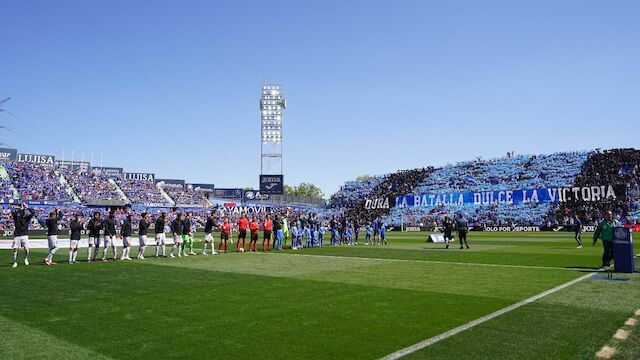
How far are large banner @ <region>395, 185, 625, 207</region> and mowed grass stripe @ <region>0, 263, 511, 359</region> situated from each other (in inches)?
2134

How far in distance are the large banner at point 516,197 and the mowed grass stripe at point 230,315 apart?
54.2 metres

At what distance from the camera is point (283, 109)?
77688mm

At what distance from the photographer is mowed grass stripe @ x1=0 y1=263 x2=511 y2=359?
6.26 metres

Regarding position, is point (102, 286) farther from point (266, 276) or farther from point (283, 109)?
point (283, 109)

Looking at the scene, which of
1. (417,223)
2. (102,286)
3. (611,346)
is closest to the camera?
(611,346)

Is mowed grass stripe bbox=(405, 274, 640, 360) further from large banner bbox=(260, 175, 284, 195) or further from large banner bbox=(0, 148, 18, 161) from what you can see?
large banner bbox=(0, 148, 18, 161)

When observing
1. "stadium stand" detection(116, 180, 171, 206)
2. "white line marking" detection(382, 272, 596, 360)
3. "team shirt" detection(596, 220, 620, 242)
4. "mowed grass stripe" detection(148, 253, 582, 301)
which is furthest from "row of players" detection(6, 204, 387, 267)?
"stadium stand" detection(116, 180, 171, 206)

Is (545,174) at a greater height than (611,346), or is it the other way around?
(545,174)

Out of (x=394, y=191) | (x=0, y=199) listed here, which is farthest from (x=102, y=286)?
(x=394, y=191)

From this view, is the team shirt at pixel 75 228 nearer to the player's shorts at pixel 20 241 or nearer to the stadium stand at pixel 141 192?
the player's shorts at pixel 20 241

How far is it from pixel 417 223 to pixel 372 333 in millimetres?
58471

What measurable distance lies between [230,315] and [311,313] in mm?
1470

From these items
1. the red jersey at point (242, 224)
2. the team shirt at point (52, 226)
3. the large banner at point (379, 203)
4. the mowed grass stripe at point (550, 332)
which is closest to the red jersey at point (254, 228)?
the red jersey at point (242, 224)

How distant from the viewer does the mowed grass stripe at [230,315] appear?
246 inches
